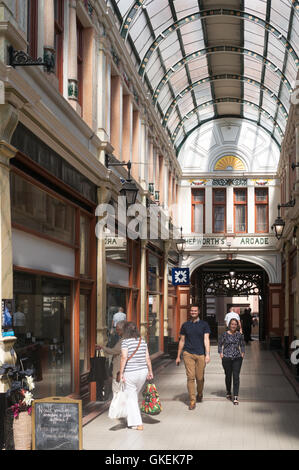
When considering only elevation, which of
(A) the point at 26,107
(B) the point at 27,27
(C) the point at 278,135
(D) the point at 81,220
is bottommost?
(D) the point at 81,220

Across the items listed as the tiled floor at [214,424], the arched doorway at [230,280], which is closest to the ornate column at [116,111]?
the tiled floor at [214,424]

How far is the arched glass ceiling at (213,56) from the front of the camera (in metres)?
20.1

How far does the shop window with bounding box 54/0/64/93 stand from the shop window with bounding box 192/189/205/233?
67.7 ft

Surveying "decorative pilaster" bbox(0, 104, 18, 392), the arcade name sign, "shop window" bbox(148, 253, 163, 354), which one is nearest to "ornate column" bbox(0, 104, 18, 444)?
"decorative pilaster" bbox(0, 104, 18, 392)

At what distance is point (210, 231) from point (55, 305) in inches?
840

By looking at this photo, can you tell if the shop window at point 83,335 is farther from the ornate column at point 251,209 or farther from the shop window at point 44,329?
the ornate column at point 251,209

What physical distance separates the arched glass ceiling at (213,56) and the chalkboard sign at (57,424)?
11.6 meters

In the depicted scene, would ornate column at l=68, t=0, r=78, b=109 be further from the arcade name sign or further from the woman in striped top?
the arcade name sign

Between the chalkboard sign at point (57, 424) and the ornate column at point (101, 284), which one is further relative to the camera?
the ornate column at point (101, 284)

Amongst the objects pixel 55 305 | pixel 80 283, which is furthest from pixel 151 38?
pixel 55 305

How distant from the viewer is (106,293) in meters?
15.1

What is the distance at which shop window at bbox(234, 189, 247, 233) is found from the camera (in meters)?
32.1

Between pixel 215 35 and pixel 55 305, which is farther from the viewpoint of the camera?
pixel 215 35
